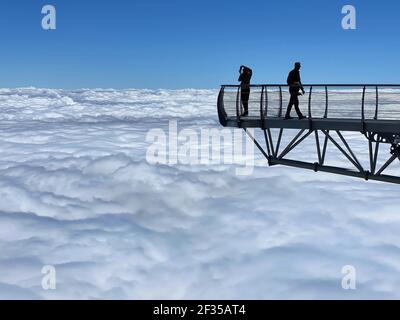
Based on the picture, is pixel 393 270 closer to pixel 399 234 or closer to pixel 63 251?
pixel 399 234

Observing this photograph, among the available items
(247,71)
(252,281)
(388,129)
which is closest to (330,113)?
(388,129)

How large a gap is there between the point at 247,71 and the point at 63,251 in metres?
197

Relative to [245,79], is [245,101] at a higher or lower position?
lower

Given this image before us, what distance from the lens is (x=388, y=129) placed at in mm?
16188

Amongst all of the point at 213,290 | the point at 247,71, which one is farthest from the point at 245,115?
the point at 213,290

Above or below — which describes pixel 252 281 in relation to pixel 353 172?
Answer: below

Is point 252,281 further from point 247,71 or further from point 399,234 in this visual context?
point 247,71

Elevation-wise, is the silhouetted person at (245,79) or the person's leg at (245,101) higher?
the silhouetted person at (245,79)

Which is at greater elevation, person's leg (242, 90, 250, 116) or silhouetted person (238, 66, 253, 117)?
silhouetted person (238, 66, 253, 117)
